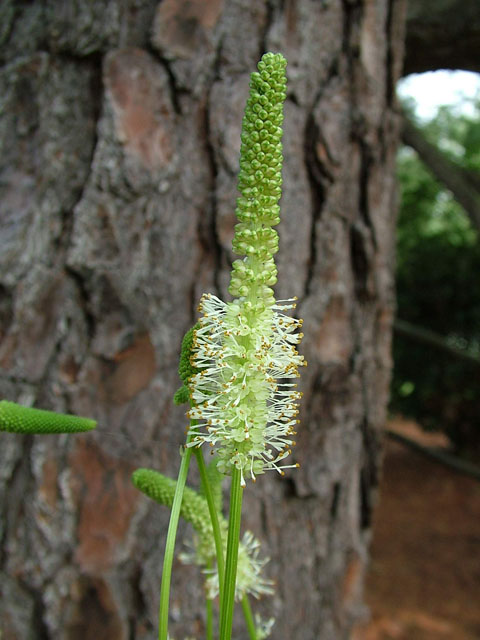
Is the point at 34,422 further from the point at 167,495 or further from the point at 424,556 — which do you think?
the point at 424,556

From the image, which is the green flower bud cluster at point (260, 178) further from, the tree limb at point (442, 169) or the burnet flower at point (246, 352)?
the tree limb at point (442, 169)

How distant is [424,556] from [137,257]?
3.09m

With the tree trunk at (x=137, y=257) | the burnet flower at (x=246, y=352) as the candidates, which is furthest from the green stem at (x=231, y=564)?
the tree trunk at (x=137, y=257)

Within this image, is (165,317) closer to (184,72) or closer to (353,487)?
(184,72)

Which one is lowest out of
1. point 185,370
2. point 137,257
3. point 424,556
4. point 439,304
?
point 424,556

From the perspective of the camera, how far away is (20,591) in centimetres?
129

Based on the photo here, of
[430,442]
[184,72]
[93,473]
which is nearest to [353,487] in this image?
[93,473]

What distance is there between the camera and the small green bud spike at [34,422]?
43 cm

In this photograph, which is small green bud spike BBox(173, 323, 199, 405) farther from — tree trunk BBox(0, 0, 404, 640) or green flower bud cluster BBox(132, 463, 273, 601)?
tree trunk BBox(0, 0, 404, 640)

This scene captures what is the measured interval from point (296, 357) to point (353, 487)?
124 centimetres

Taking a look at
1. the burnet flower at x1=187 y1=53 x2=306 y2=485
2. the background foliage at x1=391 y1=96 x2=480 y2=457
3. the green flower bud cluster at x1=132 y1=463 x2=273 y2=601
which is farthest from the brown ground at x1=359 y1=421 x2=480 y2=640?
the burnet flower at x1=187 y1=53 x2=306 y2=485

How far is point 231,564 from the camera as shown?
364mm

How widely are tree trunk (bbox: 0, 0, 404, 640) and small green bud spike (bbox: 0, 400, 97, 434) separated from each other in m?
0.87

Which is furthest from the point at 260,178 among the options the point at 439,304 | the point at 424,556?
the point at 439,304
